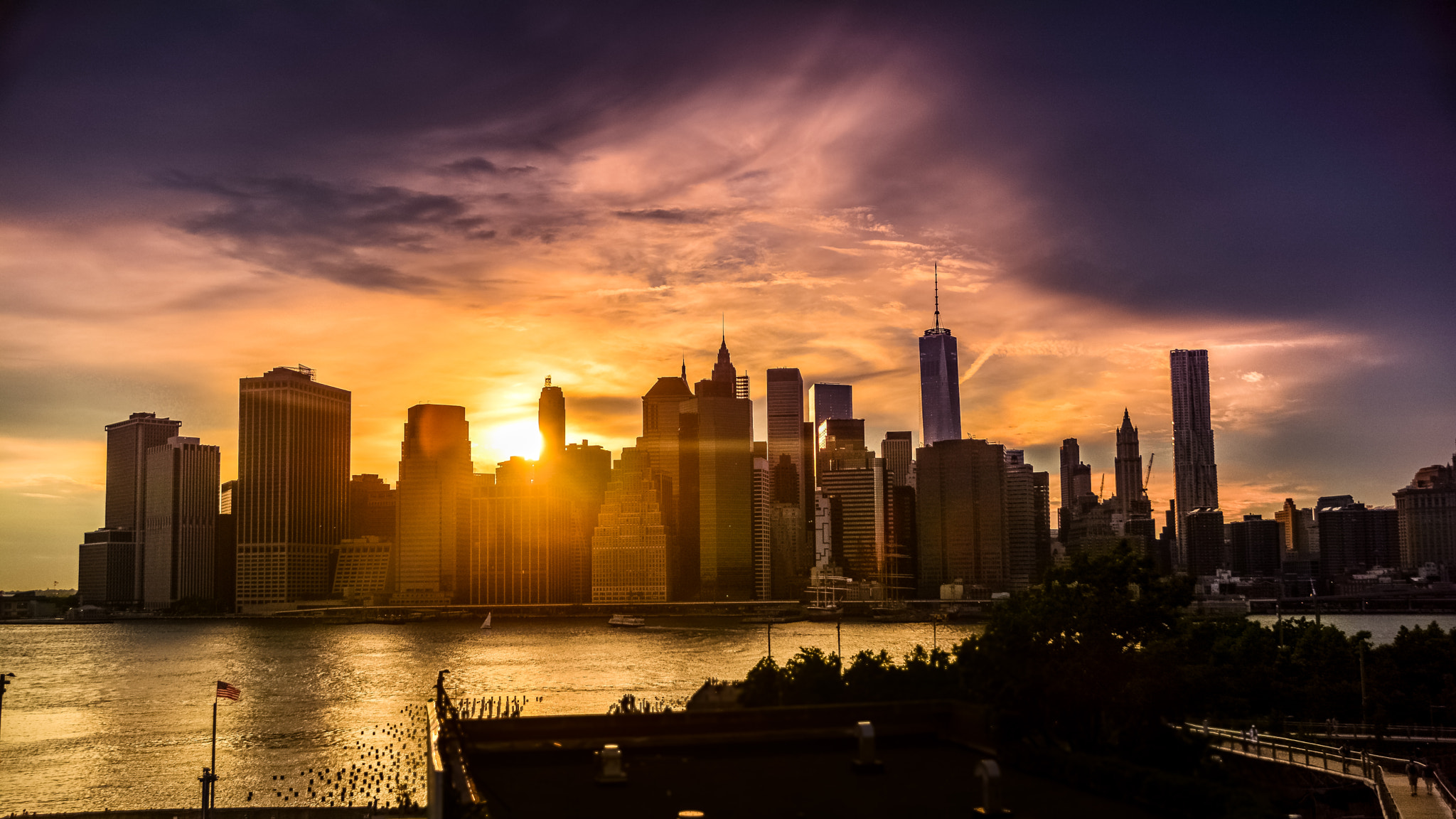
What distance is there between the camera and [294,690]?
9112 centimetres

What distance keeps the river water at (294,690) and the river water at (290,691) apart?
9.5 inches

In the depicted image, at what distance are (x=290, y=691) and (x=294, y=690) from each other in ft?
1.88

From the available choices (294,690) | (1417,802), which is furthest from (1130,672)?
(294,690)

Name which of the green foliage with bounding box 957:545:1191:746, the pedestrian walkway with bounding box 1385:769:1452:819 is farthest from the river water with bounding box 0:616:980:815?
the pedestrian walkway with bounding box 1385:769:1452:819

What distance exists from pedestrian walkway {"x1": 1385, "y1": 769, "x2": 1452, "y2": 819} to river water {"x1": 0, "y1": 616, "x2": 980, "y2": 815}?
37.6 m

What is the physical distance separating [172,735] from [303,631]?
398 feet

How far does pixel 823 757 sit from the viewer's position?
1520 centimetres

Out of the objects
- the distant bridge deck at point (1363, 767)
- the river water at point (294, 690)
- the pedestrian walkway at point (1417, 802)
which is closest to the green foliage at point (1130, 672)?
the distant bridge deck at point (1363, 767)

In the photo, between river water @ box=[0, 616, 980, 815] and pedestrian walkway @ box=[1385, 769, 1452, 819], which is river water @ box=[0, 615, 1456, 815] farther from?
pedestrian walkway @ box=[1385, 769, 1452, 819]

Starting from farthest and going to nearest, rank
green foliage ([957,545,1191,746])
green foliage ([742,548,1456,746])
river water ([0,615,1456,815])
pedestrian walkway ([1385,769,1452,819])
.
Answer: river water ([0,615,1456,815])
pedestrian walkway ([1385,769,1452,819])
green foliage ([742,548,1456,746])
green foliage ([957,545,1191,746])

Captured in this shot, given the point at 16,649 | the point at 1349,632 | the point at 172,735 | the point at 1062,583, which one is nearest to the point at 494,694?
the point at 172,735

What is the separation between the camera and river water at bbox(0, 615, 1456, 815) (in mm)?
52938

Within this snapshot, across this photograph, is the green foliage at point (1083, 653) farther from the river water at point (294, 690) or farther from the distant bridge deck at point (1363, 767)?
the river water at point (294, 690)

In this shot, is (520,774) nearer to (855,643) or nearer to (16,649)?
(855,643)
